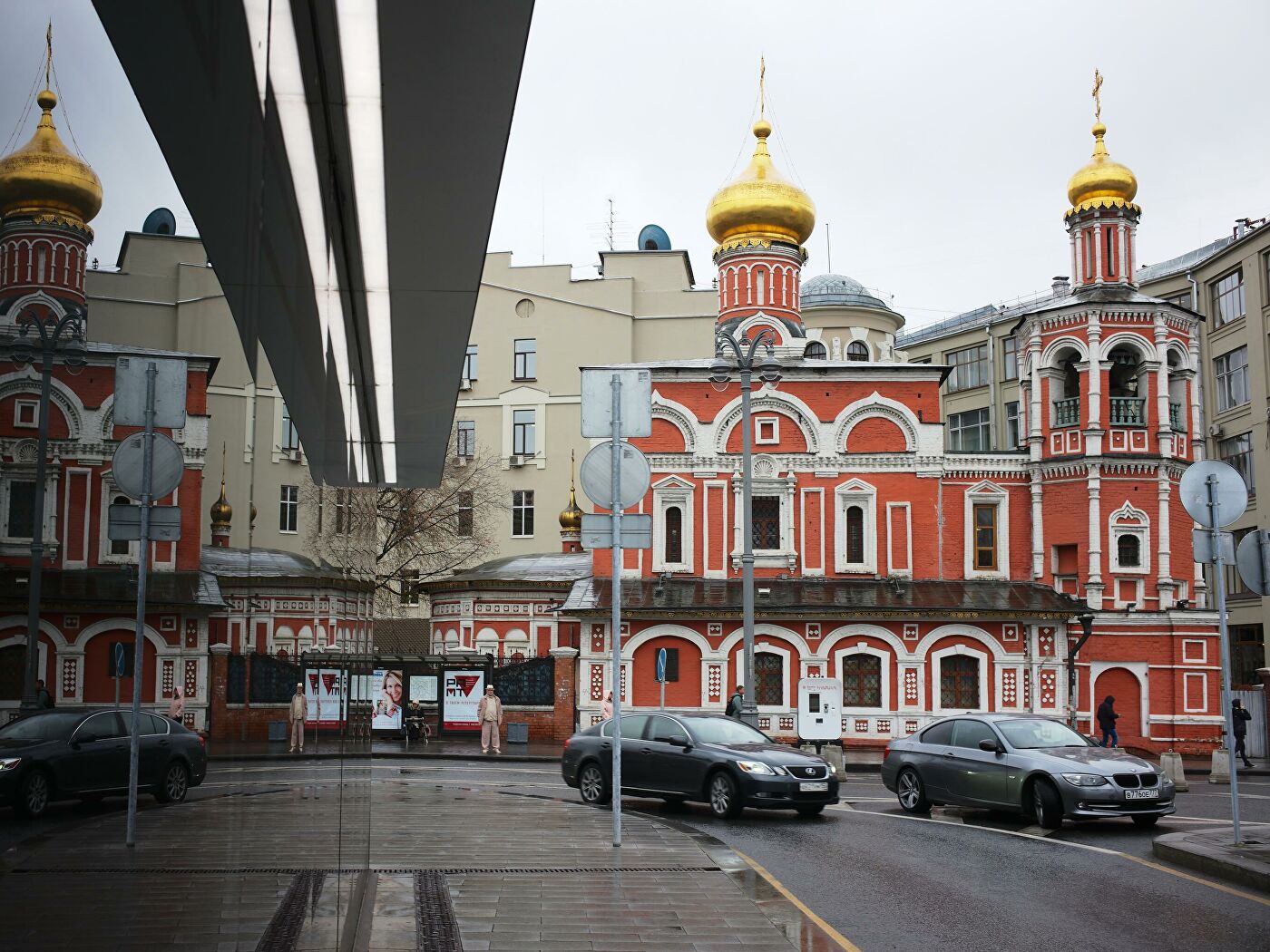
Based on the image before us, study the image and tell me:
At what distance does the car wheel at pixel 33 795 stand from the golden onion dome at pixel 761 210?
4358 centimetres

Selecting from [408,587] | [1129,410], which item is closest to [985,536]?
[1129,410]

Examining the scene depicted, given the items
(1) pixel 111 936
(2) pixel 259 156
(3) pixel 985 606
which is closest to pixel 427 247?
(2) pixel 259 156

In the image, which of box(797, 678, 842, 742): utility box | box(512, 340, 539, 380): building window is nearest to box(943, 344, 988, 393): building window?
box(512, 340, 539, 380): building window

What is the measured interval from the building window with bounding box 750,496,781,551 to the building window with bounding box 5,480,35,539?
37.9m

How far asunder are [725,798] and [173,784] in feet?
47.1

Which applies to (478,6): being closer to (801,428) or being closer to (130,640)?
(130,640)

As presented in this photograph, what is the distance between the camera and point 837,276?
72250 millimetres

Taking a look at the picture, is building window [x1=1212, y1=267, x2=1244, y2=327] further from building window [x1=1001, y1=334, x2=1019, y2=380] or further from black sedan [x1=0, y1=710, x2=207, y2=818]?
black sedan [x1=0, y1=710, x2=207, y2=818]

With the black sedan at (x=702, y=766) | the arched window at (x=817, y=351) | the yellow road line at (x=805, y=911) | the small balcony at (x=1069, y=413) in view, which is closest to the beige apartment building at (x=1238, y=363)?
the small balcony at (x=1069, y=413)

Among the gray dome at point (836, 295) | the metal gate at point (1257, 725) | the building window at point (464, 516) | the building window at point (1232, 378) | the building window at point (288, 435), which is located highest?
the gray dome at point (836, 295)

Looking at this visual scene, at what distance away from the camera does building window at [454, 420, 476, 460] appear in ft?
195

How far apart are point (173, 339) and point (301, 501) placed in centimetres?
254

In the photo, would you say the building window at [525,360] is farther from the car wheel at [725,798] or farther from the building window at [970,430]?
the car wheel at [725,798]

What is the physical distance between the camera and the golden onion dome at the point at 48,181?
1.95 meters
